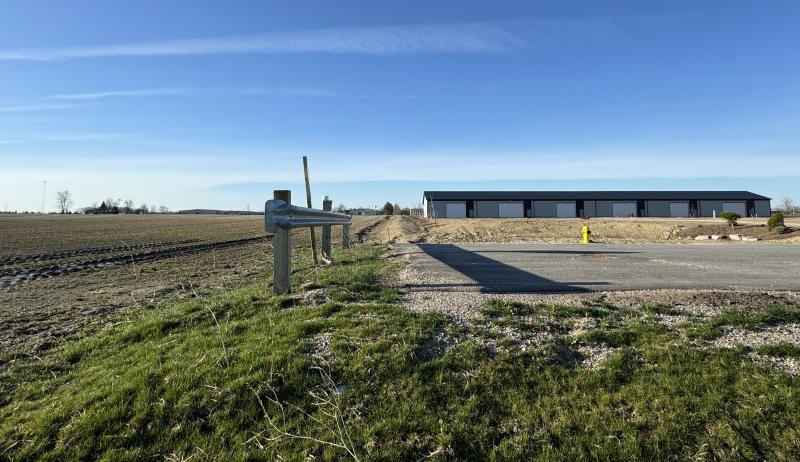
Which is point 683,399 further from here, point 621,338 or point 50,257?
point 50,257

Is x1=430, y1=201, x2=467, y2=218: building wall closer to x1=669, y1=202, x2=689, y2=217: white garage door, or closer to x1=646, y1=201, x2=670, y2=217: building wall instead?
x1=646, y1=201, x2=670, y2=217: building wall

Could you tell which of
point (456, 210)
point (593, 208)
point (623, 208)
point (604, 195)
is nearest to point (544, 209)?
point (593, 208)

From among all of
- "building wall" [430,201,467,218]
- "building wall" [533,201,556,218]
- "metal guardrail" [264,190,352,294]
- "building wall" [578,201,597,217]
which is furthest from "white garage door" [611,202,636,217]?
"metal guardrail" [264,190,352,294]

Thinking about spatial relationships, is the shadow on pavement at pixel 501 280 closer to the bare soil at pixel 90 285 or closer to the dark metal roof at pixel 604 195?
the bare soil at pixel 90 285

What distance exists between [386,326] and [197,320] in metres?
2.46

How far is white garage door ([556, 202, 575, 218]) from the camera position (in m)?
60.7

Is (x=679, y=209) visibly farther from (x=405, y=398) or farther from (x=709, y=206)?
(x=405, y=398)

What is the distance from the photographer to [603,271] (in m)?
8.16

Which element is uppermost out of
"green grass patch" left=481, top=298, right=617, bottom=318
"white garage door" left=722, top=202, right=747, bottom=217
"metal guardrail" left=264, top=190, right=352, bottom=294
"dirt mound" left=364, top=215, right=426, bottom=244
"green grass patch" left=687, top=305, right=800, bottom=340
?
"white garage door" left=722, top=202, right=747, bottom=217

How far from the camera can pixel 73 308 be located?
22.5 feet

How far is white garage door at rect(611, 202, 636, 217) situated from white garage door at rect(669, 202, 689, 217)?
5.15 metres

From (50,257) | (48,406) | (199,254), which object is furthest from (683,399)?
(50,257)

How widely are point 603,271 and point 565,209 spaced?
56.4m

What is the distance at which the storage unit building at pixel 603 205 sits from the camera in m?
59.7
